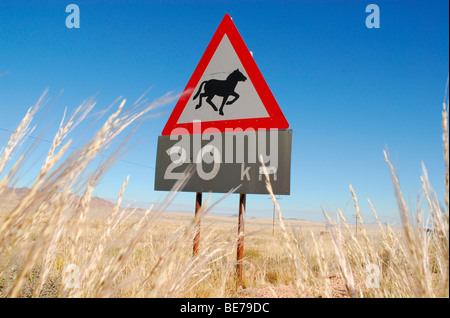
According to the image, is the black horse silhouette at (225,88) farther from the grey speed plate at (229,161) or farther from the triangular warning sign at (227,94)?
the grey speed plate at (229,161)

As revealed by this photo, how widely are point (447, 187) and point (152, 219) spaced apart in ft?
3.27

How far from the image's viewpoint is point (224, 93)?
7.70ft

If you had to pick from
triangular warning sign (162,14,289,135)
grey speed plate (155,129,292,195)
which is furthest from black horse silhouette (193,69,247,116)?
grey speed plate (155,129,292,195)

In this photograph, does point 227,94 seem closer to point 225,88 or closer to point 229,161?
point 225,88

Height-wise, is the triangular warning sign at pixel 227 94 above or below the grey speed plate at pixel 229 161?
above

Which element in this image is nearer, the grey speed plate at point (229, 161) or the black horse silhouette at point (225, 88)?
the grey speed plate at point (229, 161)

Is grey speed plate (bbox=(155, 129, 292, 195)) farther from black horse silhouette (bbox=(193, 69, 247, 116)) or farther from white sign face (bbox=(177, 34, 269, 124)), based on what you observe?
black horse silhouette (bbox=(193, 69, 247, 116))

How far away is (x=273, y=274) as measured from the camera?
299cm

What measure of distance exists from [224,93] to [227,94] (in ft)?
0.09

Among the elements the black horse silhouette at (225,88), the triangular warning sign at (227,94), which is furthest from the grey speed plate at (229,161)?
the black horse silhouette at (225,88)

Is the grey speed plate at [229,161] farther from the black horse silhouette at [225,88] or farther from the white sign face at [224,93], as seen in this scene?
the black horse silhouette at [225,88]

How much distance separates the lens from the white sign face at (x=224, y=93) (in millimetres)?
2330

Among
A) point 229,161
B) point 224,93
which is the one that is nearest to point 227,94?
point 224,93

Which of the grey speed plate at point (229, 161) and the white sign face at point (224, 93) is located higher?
the white sign face at point (224, 93)
